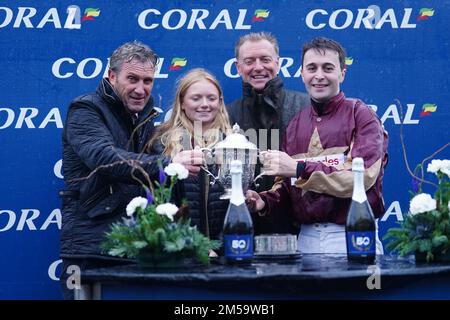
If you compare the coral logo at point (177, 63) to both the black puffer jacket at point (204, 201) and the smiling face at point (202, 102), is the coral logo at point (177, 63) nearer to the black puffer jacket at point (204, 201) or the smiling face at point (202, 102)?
the smiling face at point (202, 102)

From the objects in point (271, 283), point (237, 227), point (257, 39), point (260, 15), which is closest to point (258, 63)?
point (257, 39)

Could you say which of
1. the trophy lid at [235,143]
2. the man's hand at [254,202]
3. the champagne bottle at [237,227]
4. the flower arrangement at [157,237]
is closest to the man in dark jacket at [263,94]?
the man's hand at [254,202]

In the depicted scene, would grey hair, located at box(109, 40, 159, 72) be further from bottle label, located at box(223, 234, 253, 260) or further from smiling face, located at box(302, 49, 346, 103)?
bottle label, located at box(223, 234, 253, 260)

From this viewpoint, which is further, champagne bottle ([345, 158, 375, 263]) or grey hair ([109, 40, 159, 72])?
grey hair ([109, 40, 159, 72])

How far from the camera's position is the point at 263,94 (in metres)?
4.31

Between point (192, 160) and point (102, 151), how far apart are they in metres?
0.49

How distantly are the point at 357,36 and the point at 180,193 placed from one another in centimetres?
142

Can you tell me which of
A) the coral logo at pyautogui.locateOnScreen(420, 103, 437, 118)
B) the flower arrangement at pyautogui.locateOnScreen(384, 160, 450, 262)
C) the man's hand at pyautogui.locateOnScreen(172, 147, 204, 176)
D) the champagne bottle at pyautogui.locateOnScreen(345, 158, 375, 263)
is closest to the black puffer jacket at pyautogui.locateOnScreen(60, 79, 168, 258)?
the man's hand at pyautogui.locateOnScreen(172, 147, 204, 176)

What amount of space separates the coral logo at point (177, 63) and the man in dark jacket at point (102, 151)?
0.44 meters

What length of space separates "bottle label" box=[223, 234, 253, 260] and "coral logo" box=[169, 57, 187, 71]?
64.6 inches

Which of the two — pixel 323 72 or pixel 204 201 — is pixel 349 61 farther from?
pixel 204 201

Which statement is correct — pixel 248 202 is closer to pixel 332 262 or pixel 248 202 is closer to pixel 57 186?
pixel 332 262

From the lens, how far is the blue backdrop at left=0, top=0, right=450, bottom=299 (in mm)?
4574
